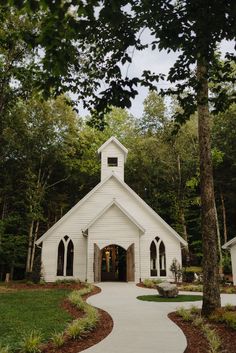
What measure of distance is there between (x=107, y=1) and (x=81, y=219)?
2032 centimetres

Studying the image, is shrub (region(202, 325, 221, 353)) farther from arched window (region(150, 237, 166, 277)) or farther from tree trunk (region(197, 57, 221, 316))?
arched window (region(150, 237, 166, 277))

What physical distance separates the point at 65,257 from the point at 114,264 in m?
3.85

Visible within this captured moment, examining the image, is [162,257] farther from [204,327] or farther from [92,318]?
[204,327]

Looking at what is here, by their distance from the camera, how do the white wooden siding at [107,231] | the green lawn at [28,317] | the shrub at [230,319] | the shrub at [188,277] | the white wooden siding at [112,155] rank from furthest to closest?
the white wooden siding at [112,155] < the shrub at [188,277] < the white wooden siding at [107,231] < the shrub at [230,319] < the green lawn at [28,317]

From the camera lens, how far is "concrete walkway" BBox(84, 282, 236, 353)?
241 inches

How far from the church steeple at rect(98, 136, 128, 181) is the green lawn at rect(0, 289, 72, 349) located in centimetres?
1342

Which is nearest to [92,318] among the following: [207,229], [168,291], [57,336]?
[57,336]

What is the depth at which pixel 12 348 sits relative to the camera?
6062 millimetres

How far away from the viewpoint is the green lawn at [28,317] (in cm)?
728

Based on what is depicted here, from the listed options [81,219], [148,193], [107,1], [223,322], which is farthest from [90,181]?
[107,1]

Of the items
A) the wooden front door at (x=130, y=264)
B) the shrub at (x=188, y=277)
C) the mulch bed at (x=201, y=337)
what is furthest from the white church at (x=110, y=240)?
the mulch bed at (x=201, y=337)

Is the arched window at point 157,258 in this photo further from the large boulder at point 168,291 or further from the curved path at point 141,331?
the curved path at point 141,331

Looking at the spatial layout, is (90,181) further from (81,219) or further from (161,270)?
(161,270)

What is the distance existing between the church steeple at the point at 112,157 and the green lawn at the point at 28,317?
13423 millimetres
